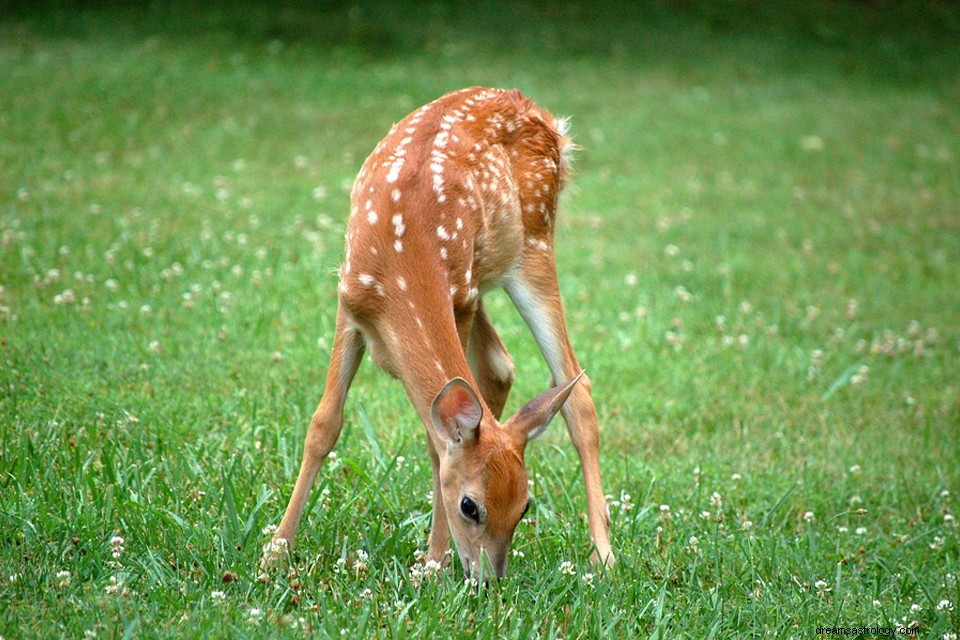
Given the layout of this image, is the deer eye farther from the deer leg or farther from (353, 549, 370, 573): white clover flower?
the deer leg

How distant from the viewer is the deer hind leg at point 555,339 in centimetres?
476

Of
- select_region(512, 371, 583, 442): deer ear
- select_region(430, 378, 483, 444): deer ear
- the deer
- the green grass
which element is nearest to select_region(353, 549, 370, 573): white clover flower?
the green grass

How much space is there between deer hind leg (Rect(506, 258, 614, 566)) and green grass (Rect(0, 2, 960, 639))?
242 mm

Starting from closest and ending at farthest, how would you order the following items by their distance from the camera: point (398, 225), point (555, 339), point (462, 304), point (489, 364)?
point (398, 225) < point (462, 304) < point (555, 339) < point (489, 364)

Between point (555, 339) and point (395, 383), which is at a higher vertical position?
point (555, 339)

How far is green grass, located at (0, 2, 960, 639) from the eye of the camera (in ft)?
12.9

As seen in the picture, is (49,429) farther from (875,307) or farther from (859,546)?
(875,307)

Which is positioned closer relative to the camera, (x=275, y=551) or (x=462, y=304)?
(x=275, y=551)

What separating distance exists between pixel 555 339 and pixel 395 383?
5.11 feet

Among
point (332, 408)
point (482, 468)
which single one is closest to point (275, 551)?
point (332, 408)

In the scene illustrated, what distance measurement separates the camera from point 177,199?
8656 millimetres

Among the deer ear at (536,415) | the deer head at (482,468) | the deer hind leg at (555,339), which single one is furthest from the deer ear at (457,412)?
the deer hind leg at (555,339)

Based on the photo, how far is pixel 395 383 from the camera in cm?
614

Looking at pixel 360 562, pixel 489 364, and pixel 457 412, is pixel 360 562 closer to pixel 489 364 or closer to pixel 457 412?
pixel 457 412
